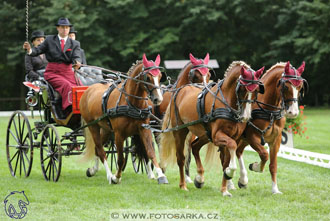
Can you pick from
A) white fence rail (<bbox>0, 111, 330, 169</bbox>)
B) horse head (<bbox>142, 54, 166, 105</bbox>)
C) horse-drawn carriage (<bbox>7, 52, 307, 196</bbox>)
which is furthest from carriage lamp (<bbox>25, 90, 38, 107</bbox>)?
white fence rail (<bbox>0, 111, 330, 169</bbox>)

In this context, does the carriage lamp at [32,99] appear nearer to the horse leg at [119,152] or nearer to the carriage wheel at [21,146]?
the carriage wheel at [21,146]

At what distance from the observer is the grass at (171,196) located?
685cm

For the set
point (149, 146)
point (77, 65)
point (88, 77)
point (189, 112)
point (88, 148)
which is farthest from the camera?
point (88, 77)

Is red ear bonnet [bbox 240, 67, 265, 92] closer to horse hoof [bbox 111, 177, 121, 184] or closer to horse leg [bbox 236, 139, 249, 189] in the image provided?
horse leg [bbox 236, 139, 249, 189]

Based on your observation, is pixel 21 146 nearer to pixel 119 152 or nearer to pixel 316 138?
pixel 119 152

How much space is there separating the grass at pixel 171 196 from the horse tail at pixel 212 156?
0.14 meters

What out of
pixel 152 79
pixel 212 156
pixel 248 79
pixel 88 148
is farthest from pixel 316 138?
pixel 248 79

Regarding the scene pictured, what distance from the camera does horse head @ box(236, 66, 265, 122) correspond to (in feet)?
23.9

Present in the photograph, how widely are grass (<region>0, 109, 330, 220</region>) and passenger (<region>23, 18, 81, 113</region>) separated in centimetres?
164

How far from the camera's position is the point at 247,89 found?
287 inches

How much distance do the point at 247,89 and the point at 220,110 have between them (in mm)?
558

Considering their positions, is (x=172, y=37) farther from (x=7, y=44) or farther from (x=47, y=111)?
(x=47, y=111)

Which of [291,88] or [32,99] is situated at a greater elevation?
[291,88]

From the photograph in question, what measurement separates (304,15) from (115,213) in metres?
22.1
